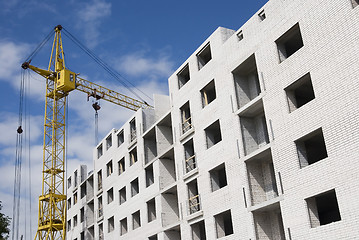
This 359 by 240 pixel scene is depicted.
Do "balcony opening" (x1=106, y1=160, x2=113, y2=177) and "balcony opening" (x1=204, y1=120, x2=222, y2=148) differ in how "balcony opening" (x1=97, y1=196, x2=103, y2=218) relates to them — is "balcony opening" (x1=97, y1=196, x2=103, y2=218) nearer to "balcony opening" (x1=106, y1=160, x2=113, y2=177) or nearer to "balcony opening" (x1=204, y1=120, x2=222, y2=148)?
"balcony opening" (x1=106, y1=160, x2=113, y2=177)

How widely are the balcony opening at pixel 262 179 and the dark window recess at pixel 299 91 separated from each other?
3.34 meters

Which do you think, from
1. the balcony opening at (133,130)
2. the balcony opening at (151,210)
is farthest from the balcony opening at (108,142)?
the balcony opening at (151,210)

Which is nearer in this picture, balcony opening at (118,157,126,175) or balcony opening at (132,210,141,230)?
balcony opening at (132,210,141,230)

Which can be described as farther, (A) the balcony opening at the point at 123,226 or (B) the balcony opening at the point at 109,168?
(B) the balcony opening at the point at 109,168

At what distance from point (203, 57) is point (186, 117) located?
511cm

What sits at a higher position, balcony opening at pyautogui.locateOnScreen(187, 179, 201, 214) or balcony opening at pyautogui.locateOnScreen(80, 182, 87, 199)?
balcony opening at pyautogui.locateOnScreen(80, 182, 87, 199)

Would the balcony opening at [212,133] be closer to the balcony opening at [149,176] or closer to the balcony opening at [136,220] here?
the balcony opening at [149,176]

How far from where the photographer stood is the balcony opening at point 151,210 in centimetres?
4088

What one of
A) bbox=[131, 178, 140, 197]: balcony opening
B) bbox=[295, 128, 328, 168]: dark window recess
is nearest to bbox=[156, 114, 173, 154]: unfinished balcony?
bbox=[131, 178, 140, 197]: balcony opening

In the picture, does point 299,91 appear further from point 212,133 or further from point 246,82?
point 212,133

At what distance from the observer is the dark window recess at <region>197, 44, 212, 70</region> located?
116 feet

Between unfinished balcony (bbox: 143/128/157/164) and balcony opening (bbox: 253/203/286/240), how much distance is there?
56.4ft

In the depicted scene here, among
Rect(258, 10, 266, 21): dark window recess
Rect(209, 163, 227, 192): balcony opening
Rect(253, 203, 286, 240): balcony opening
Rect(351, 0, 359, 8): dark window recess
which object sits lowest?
Rect(253, 203, 286, 240): balcony opening

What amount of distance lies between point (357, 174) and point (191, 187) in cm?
1585
